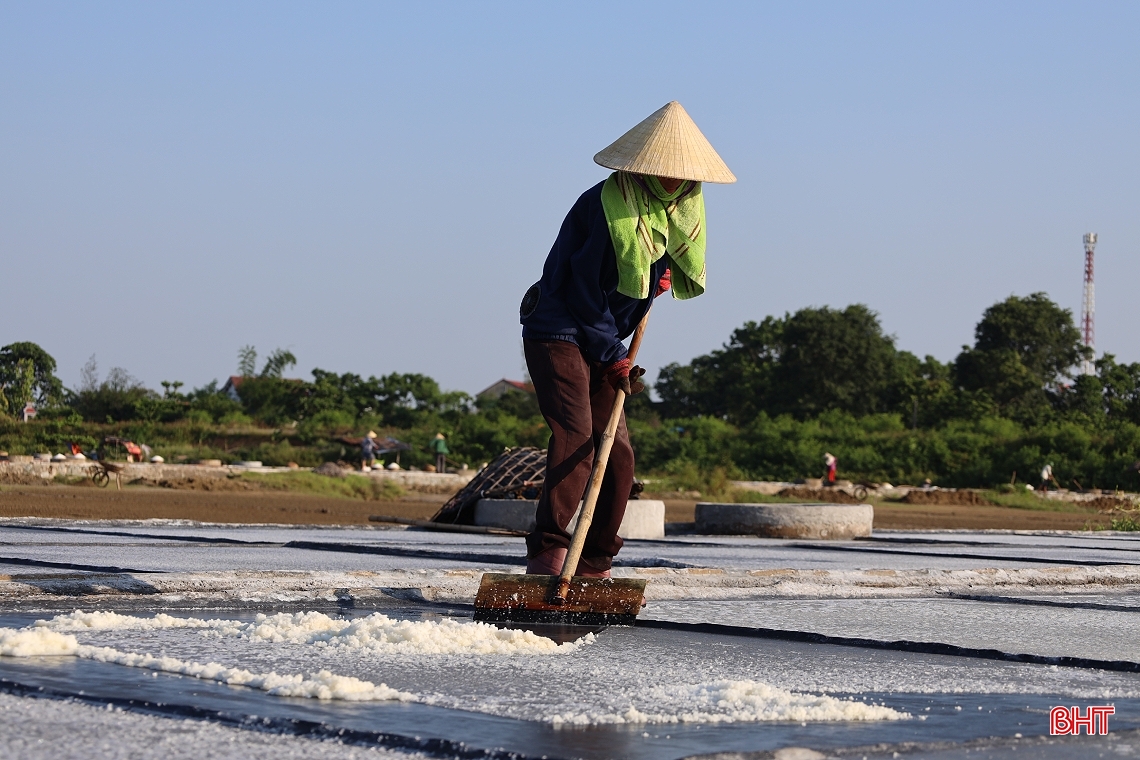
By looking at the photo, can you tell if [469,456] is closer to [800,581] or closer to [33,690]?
[800,581]

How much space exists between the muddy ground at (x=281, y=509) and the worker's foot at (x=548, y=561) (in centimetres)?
740

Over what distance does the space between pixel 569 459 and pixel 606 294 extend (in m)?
0.51

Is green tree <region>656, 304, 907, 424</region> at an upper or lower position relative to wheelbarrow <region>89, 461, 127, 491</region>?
upper

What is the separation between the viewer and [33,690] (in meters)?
2.08

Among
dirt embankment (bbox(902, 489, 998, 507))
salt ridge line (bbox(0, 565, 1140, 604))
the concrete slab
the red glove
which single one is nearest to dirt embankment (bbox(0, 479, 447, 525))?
the concrete slab

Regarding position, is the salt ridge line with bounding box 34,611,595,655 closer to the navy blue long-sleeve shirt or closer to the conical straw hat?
the navy blue long-sleeve shirt

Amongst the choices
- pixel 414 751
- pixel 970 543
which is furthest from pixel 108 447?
pixel 414 751

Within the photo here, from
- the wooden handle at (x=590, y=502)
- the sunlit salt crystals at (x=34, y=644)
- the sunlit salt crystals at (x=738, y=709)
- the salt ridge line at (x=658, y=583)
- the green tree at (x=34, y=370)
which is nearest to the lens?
the sunlit salt crystals at (x=738, y=709)

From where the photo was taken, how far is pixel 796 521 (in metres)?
10.0

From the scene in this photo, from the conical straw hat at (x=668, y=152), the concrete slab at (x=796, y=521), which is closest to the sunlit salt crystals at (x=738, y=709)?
the conical straw hat at (x=668, y=152)

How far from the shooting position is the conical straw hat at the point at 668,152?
388cm

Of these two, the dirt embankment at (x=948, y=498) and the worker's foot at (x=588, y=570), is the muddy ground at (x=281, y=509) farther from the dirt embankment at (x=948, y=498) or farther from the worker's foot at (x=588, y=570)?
the worker's foot at (x=588, y=570)

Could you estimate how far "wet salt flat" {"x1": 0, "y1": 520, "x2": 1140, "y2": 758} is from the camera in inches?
75.2

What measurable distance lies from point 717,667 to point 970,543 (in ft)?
22.8
